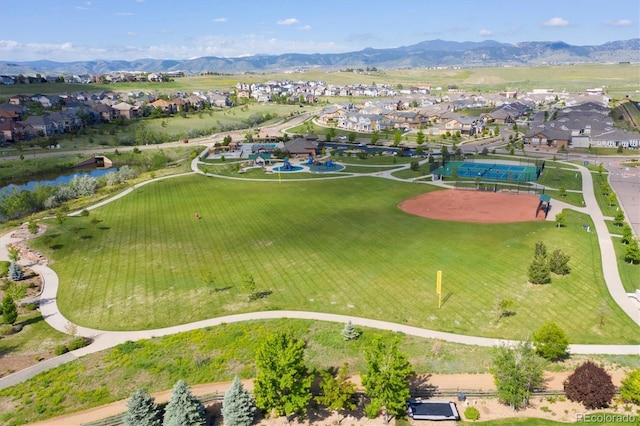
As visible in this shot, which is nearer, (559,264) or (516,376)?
(516,376)

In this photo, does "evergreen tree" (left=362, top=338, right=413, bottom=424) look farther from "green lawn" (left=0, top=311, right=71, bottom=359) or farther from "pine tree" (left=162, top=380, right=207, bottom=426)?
"green lawn" (left=0, top=311, right=71, bottom=359)

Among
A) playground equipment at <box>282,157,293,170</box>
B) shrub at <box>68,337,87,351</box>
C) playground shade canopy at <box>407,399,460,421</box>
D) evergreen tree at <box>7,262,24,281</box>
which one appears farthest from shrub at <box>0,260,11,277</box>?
playground equipment at <box>282,157,293,170</box>

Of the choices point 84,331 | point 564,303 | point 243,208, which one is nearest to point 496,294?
point 564,303

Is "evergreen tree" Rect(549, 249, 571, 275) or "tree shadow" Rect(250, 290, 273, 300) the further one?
"evergreen tree" Rect(549, 249, 571, 275)

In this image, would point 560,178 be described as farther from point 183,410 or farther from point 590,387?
point 183,410

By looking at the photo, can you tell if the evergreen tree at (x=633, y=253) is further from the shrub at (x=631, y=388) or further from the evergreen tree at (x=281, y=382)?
the evergreen tree at (x=281, y=382)

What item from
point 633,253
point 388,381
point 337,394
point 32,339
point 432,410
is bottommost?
point 432,410

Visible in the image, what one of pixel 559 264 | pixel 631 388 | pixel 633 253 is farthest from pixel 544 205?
pixel 631 388

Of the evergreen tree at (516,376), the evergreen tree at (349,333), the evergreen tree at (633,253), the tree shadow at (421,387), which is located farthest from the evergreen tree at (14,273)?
the evergreen tree at (633,253)
